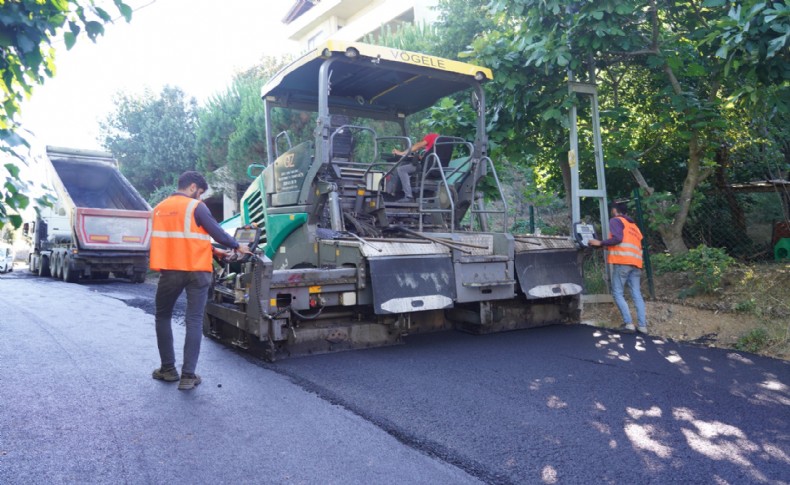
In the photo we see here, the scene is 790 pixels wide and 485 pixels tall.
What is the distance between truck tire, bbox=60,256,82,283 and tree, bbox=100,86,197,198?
8404mm

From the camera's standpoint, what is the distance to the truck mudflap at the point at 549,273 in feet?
20.2

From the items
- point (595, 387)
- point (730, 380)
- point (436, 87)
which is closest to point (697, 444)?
point (595, 387)

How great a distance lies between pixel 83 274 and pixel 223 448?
13912 mm

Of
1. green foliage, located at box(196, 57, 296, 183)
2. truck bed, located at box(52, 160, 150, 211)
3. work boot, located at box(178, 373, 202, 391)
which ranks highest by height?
green foliage, located at box(196, 57, 296, 183)

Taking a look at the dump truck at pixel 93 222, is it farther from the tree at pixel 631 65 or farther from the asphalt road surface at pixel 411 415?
the tree at pixel 631 65

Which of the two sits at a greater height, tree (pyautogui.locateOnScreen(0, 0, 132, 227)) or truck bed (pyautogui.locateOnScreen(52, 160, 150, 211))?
truck bed (pyautogui.locateOnScreen(52, 160, 150, 211))

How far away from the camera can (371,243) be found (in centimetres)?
552

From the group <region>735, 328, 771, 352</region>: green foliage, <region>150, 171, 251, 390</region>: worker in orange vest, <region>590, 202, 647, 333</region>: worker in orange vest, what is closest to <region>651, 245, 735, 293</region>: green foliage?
<region>590, 202, 647, 333</region>: worker in orange vest

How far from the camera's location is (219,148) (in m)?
17.3

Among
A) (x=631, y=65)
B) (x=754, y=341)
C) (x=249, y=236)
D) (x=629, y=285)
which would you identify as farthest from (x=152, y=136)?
(x=754, y=341)

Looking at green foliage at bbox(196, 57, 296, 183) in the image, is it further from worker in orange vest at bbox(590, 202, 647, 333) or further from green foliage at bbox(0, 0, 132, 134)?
green foliage at bbox(0, 0, 132, 134)

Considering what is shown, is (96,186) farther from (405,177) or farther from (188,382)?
(188,382)

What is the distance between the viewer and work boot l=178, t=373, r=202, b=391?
448cm

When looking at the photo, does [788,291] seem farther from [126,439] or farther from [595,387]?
[126,439]
